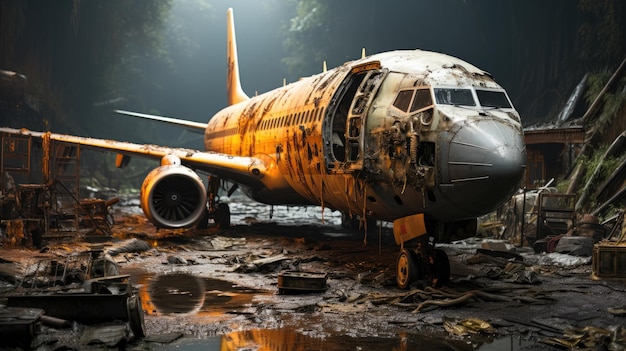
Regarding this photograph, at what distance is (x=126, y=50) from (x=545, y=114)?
4321cm

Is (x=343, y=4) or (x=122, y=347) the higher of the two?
(x=343, y=4)

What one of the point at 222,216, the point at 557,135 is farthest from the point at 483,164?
the point at 557,135

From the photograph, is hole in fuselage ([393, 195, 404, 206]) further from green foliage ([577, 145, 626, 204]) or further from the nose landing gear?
green foliage ([577, 145, 626, 204])

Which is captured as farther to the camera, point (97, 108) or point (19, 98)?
point (97, 108)

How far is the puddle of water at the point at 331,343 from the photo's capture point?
7.02 meters

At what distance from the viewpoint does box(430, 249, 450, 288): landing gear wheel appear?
33.8 ft

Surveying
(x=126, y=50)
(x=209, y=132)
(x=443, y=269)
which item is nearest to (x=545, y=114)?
(x=209, y=132)

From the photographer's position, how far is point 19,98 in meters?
32.8

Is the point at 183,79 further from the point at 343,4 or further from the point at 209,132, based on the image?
the point at 209,132

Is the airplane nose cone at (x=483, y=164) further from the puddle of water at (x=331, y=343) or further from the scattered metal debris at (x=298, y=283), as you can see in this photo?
the puddle of water at (x=331, y=343)

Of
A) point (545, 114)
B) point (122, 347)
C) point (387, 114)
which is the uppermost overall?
point (545, 114)

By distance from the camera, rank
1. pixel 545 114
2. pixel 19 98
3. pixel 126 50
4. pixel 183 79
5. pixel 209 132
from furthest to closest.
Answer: pixel 183 79, pixel 126 50, pixel 19 98, pixel 545 114, pixel 209 132

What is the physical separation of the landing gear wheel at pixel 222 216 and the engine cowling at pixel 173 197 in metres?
2.84

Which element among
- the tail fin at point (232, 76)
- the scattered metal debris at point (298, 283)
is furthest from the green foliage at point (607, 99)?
the scattered metal debris at point (298, 283)
